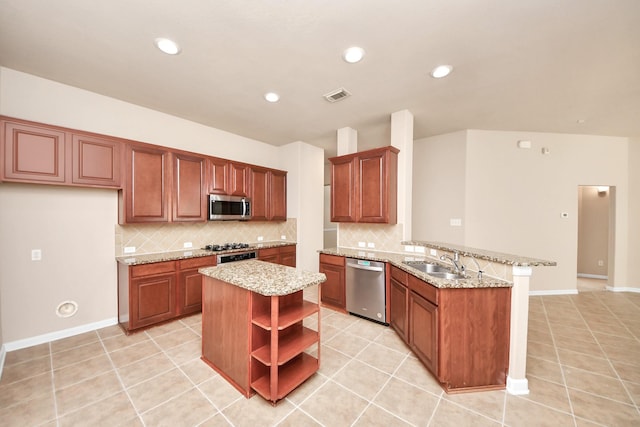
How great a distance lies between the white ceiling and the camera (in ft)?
5.56

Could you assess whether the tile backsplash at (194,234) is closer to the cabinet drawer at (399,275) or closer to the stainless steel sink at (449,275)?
the cabinet drawer at (399,275)

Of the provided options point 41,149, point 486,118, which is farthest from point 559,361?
point 41,149

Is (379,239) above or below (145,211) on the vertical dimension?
below

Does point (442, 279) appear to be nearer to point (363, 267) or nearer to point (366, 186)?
point (363, 267)

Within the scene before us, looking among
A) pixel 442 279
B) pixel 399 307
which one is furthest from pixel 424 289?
pixel 399 307

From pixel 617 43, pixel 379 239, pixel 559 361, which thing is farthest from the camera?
pixel 379 239

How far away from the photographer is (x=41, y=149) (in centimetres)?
233

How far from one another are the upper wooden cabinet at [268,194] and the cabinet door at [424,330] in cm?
290

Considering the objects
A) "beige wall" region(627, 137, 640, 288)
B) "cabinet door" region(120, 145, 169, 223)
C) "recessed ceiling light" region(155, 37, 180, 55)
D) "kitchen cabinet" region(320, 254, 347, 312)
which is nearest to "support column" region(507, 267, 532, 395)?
"kitchen cabinet" region(320, 254, 347, 312)

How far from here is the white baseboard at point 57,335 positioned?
2.39 m

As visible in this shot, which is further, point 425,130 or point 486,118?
point 425,130

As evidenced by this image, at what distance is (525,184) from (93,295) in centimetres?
673

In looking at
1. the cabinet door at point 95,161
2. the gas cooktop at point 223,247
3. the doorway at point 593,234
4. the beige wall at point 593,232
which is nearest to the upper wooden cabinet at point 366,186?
the gas cooktop at point 223,247

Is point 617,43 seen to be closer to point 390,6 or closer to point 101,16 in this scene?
point 390,6
